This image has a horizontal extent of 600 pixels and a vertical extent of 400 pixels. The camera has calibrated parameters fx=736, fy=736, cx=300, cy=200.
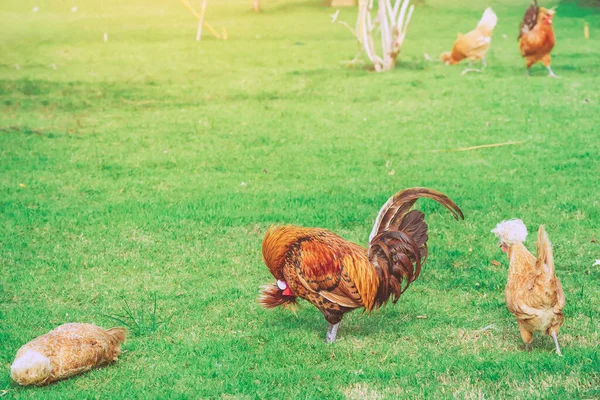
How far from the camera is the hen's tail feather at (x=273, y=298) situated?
571cm

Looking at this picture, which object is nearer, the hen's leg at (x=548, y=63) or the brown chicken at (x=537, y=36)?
the brown chicken at (x=537, y=36)

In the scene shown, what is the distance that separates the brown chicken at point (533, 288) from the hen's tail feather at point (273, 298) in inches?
65.5

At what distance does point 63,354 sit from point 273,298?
1.60m

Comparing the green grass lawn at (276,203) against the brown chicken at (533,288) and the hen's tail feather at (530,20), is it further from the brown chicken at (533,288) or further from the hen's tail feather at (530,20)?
the hen's tail feather at (530,20)

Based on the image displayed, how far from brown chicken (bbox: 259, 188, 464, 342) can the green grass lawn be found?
361mm

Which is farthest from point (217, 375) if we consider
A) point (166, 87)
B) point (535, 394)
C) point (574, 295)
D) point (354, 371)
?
point (166, 87)

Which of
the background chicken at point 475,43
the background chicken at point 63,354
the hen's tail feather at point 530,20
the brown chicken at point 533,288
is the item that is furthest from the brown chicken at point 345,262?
the background chicken at point 475,43

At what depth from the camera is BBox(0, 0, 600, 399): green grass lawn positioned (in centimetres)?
527

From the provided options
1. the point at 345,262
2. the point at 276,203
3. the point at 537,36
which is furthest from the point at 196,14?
the point at 345,262

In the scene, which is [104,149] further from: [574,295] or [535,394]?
[535,394]

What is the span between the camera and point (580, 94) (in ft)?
45.6

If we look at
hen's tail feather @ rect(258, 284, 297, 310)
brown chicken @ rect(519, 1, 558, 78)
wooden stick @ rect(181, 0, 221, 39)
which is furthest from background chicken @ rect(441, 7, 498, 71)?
hen's tail feather @ rect(258, 284, 297, 310)

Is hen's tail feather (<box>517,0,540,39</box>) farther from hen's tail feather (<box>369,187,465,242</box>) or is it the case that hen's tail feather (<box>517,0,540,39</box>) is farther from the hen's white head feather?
the hen's white head feather

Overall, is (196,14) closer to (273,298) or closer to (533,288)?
(273,298)
